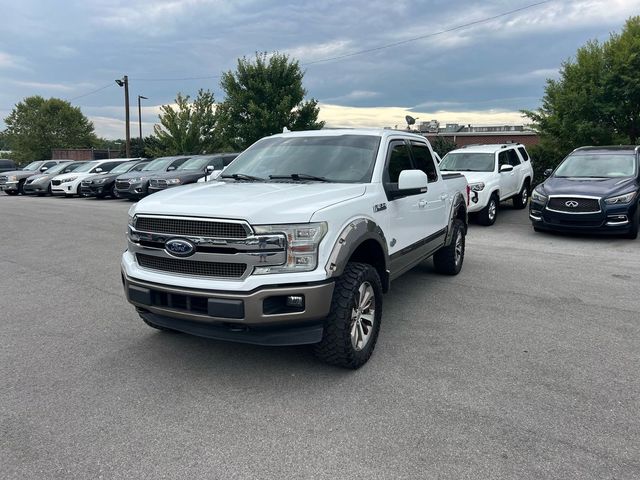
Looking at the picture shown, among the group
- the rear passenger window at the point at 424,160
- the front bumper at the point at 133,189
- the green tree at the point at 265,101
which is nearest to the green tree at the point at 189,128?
the green tree at the point at 265,101

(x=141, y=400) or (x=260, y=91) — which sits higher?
(x=260, y=91)

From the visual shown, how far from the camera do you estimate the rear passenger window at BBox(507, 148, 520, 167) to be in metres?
13.6

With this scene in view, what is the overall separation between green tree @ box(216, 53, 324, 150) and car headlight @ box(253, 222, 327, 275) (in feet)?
69.4

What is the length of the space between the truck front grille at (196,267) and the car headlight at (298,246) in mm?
159

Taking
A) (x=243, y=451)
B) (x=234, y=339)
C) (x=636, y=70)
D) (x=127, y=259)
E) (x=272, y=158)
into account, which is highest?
(x=636, y=70)

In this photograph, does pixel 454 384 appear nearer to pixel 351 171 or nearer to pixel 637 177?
pixel 351 171

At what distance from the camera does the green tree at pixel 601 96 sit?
15.2 m

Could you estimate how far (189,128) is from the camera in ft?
101

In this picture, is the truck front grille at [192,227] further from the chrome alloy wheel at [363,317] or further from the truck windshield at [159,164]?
the truck windshield at [159,164]

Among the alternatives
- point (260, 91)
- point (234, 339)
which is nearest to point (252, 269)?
point (234, 339)

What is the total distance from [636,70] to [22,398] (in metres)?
17.3

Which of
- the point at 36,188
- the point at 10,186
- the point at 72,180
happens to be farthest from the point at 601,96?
the point at 10,186

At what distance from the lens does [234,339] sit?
347 centimetres

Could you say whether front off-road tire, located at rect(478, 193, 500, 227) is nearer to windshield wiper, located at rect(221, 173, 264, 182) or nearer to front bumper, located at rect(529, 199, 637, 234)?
front bumper, located at rect(529, 199, 637, 234)
